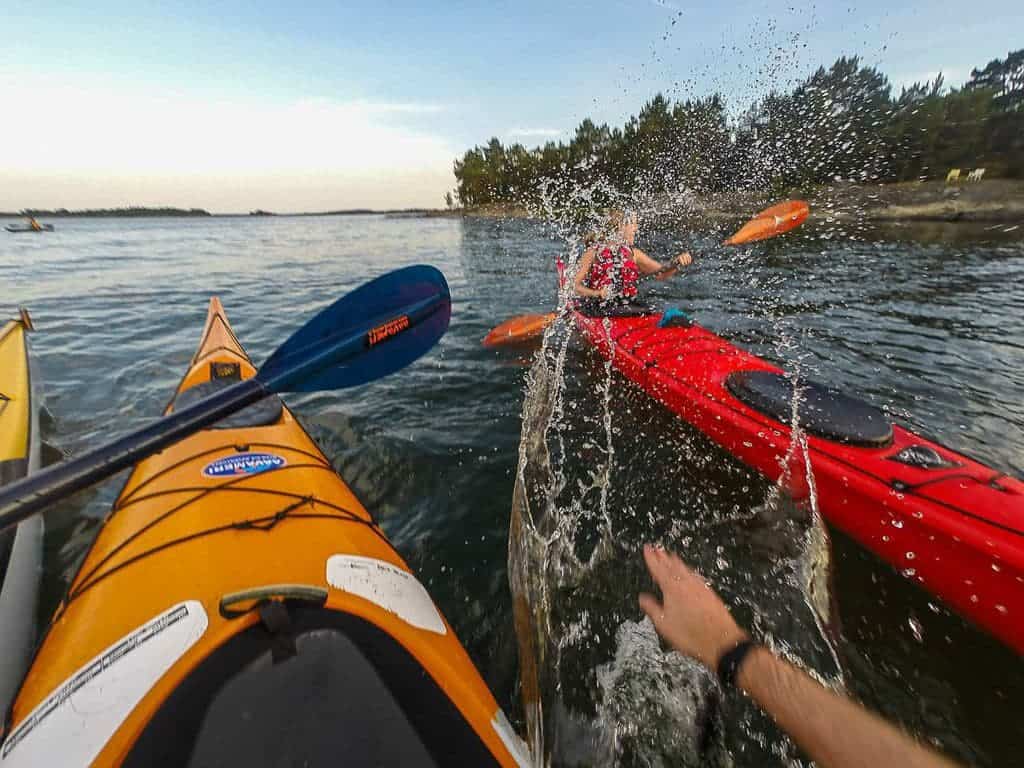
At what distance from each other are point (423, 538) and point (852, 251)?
18.8m

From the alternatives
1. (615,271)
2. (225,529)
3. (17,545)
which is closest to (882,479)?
(225,529)

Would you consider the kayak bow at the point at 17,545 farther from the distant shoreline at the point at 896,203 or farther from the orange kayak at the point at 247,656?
the distant shoreline at the point at 896,203

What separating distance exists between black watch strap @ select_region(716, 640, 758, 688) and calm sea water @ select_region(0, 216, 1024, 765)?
1588 mm

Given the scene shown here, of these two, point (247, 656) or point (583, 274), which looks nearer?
point (247, 656)

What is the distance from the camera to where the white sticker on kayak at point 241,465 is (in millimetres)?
2578

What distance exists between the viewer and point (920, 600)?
105 inches

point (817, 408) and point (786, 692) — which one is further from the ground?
point (786, 692)

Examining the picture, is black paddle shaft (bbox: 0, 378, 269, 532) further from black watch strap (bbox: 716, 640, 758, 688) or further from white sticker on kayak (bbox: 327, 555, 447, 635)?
black watch strap (bbox: 716, 640, 758, 688)

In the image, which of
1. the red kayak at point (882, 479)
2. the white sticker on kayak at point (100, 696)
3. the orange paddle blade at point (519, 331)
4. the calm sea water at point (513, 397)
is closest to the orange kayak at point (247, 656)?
the white sticker on kayak at point (100, 696)

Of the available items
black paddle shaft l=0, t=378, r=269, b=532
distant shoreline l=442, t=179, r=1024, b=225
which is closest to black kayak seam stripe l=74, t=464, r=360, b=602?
black paddle shaft l=0, t=378, r=269, b=532

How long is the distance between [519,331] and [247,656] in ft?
19.0

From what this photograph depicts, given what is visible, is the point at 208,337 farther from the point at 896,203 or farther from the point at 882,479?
the point at 896,203

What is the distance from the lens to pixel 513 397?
5.40m

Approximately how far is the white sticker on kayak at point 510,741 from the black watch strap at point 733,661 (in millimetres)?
707
